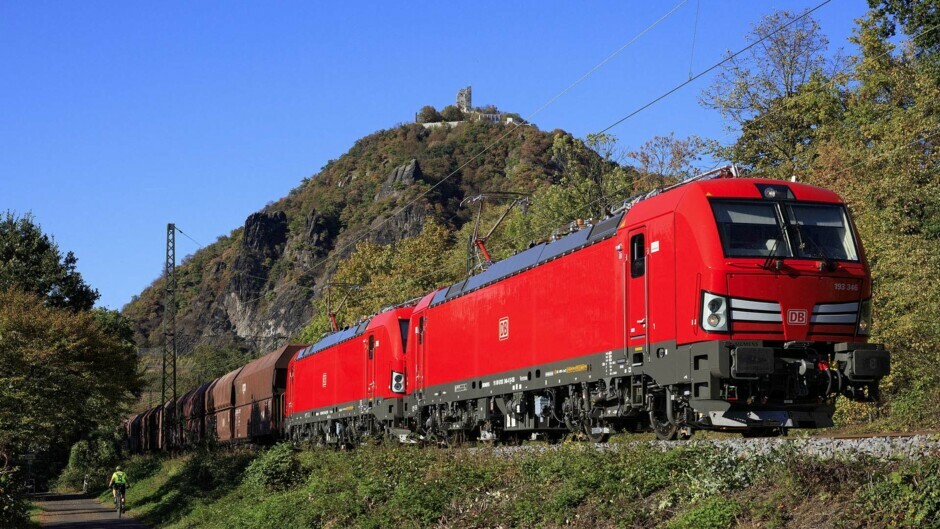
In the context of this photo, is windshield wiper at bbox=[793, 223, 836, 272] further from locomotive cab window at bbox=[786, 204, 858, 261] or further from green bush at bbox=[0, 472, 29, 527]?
green bush at bbox=[0, 472, 29, 527]

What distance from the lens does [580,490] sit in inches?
566

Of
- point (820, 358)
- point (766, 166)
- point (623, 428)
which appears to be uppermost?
point (766, 166)

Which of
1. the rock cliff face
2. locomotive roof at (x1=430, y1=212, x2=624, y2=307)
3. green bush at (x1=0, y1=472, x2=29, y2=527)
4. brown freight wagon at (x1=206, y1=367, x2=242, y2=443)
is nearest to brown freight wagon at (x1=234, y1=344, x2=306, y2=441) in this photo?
brown freight wagon at (x1=206, y1=367, x2=242, y2=443)

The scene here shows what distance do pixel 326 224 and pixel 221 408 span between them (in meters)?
118

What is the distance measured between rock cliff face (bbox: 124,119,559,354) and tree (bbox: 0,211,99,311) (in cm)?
8363

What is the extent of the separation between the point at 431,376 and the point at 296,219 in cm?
16314

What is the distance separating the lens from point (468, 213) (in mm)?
138250

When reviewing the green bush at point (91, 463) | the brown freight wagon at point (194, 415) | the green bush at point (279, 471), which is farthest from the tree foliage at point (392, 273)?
the green bush at point (279, 471)

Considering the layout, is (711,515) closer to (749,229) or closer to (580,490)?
(580,490)

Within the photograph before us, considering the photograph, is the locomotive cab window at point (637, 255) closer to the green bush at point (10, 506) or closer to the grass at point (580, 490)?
the grass at point (580, 490)

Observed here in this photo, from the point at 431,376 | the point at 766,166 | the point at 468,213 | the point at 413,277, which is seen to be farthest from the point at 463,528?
the point at 468,213

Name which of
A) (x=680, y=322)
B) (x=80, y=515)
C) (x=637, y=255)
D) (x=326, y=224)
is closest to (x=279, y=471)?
(x=80, y=515)

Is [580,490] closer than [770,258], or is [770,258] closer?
[580,490]

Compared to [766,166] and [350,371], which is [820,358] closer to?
[350,371]
